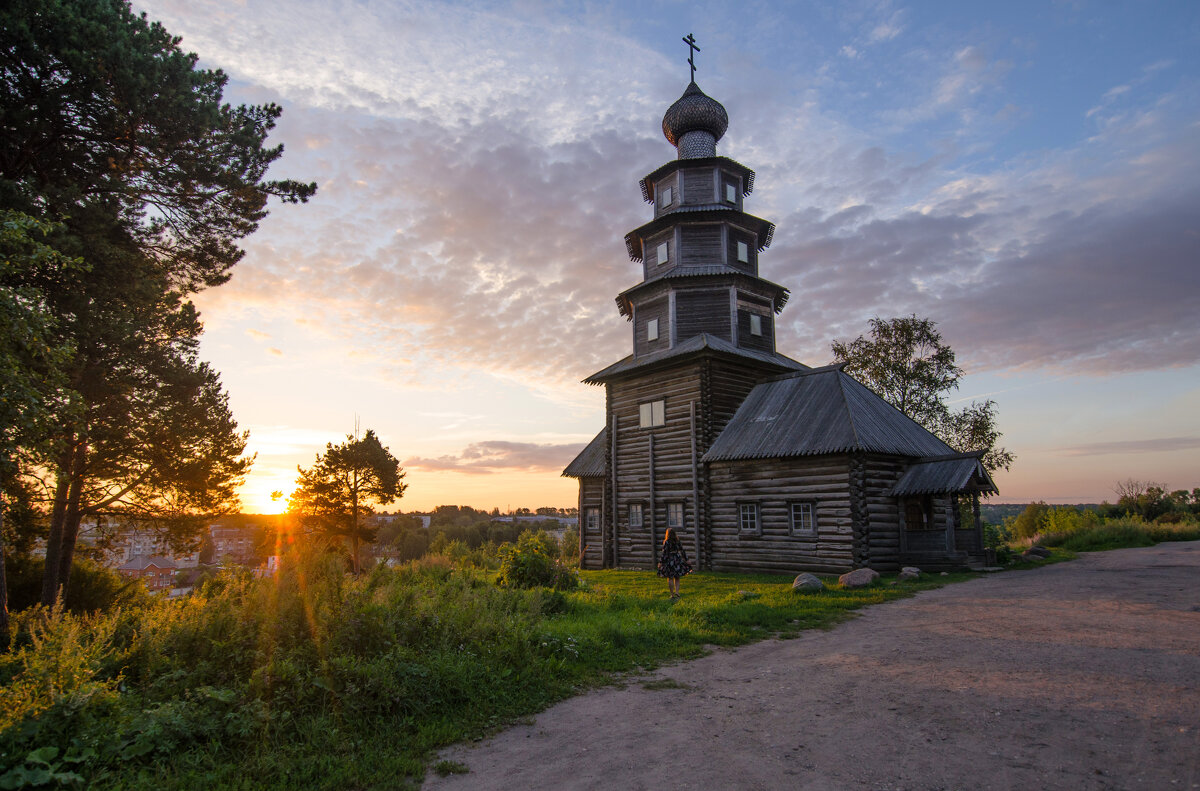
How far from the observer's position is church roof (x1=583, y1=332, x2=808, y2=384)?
24.6m

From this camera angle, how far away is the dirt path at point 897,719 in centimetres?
513

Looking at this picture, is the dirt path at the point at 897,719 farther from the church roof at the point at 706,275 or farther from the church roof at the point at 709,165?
the church roof at the point at 709,165

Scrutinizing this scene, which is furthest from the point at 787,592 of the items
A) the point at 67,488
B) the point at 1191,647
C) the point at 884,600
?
the point at 67,488

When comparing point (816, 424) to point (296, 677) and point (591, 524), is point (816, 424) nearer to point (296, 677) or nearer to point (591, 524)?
point (591, 524)

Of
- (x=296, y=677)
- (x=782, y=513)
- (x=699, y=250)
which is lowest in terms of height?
(x=296, y=677)

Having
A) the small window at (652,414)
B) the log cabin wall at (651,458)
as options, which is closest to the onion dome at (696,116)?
the log cabin wall at (651,458)

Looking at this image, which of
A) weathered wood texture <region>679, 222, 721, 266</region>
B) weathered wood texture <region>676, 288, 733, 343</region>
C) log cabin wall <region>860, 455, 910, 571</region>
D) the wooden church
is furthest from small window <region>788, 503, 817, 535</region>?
weathered wood texture <region>679, 222, 721, 266</region>

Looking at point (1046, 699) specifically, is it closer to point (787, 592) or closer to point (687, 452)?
point (787, 592)

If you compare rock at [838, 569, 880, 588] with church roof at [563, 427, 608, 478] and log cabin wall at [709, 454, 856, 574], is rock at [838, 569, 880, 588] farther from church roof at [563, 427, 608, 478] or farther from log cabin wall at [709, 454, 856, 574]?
church roof at [563, 427, 608, 478]

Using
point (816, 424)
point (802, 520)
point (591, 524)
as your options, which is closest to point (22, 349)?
point (802, 520)

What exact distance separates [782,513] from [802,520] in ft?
2.55

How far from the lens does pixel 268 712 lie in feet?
20.1

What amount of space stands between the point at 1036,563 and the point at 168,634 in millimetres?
25869

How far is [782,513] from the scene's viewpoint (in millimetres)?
21578
